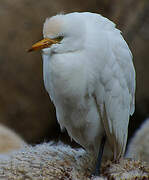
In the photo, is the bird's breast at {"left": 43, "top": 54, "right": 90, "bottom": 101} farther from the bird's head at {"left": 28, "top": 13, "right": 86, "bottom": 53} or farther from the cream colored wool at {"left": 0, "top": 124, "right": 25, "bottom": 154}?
the cream colored wool at {"left": 0, "top": 124, "right": 25, "bottom": 154}

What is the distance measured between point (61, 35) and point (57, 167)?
1.04 m

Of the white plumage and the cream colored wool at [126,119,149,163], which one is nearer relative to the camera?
the white plumage

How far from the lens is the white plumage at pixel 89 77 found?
114 inches

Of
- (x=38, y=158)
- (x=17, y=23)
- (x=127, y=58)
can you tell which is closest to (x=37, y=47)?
(x=127, y=58)

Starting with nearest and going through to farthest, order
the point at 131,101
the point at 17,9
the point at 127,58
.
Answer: the point at 127,58 → the point at 131,101 → the point at 17,9

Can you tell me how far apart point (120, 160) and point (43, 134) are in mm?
4653

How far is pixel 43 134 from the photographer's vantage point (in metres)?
8.05

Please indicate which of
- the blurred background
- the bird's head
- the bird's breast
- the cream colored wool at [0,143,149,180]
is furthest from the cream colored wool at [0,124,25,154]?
the blurred background

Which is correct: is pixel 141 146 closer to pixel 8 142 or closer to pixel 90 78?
pixel 8 142

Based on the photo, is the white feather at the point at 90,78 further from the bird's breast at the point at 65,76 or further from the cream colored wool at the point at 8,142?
the cream colored wool at the point at 8,142

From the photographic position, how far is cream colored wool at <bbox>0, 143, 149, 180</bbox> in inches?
126

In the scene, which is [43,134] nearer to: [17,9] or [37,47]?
[17,9]

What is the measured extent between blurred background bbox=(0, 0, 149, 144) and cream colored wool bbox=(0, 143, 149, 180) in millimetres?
4201

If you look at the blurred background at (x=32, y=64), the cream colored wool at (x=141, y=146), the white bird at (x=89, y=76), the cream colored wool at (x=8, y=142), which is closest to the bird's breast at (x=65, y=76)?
the white bird at (x=89, y=76)
